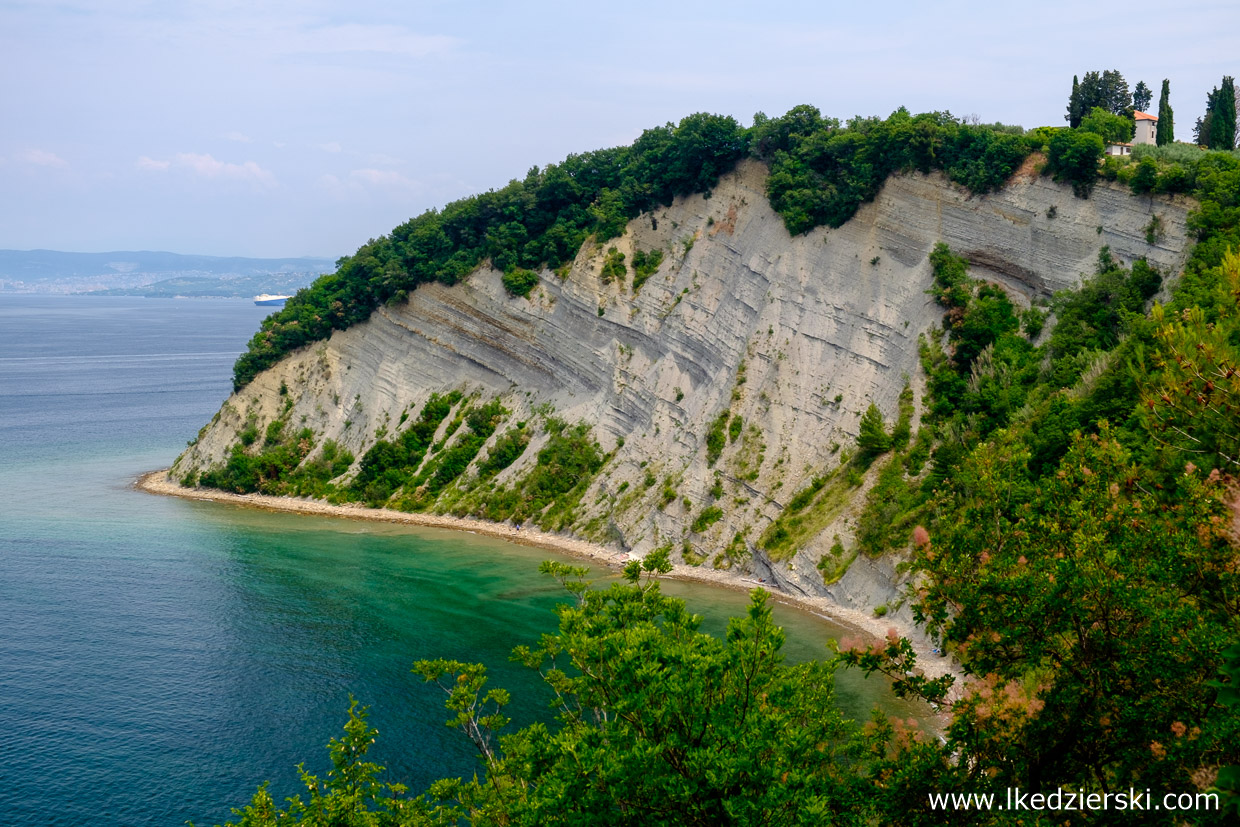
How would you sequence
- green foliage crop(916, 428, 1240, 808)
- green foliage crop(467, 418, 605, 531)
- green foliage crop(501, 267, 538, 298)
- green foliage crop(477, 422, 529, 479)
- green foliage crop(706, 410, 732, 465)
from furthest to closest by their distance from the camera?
green foliage crop(501, 267, 538, 298) → green foliage crop(477, 422, 529, 479) → green foliage crop(467, 418, 605, 531) → green foliage crop(706, 410, 732, 465) → green foliage crop(916, 428, 1240, 808)

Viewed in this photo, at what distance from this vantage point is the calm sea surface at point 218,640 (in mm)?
28016

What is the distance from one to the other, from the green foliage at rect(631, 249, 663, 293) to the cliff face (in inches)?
19.2

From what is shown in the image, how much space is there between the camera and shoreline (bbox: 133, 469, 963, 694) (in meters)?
38.4

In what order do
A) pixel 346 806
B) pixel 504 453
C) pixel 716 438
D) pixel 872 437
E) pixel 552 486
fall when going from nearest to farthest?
pixel 346 806 < pixel 872 437 < pixel 716 438 < pixel 552 486 < pixel 504 453

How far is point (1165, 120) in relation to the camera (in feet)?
164

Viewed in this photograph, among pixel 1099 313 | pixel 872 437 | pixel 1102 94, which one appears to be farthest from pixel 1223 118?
pixel 872 437

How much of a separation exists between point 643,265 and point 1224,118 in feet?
106

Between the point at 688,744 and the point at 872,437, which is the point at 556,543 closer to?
the point at 872,437

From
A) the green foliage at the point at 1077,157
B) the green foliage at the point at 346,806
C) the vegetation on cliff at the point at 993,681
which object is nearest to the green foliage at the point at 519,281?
the green foliage at the point at 1077,157

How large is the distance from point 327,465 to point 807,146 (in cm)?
3853

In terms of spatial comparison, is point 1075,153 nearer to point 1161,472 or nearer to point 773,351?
point 773,351

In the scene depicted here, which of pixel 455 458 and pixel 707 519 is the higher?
pixel 455 458

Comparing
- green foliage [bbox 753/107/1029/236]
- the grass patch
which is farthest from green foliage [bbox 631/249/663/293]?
the grass patch

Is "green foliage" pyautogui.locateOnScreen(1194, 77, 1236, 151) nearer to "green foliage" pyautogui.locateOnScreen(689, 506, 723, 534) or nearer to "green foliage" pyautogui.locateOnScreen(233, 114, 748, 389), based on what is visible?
"green foliage" pyautogui.locateOnScreen(233, 114, 748, 389)
